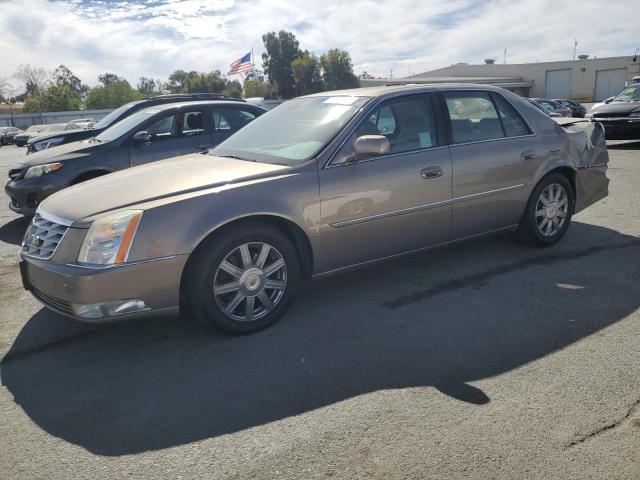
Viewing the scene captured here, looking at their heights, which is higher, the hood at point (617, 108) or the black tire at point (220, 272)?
the hood at point (617, 108)

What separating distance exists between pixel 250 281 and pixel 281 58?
7516 centimetres

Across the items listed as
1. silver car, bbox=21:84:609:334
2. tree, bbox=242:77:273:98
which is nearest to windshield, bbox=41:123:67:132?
silver car, bbox=21:84:609:334

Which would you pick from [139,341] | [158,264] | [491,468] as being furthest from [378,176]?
[491,468]

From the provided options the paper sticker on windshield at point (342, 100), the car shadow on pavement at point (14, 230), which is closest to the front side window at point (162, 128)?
the car shadow on pavement at point (14, 230)

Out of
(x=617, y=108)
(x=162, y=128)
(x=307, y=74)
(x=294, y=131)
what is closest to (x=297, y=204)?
(x=294, y=131)

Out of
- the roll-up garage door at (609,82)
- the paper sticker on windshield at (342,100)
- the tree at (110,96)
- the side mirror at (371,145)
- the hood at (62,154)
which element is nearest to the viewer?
the side mirror at (371,145)

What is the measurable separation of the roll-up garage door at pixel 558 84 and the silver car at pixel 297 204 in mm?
60623

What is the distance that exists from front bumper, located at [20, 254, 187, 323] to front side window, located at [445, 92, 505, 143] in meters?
2.66

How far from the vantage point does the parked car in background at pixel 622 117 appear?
13.9 m

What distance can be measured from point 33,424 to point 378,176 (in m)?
2.77

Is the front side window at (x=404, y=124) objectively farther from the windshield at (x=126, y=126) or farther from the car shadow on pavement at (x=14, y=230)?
the car shadow on pavement at (x=14, y=230)

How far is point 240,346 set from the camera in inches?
145

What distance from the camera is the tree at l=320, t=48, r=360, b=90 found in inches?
2709

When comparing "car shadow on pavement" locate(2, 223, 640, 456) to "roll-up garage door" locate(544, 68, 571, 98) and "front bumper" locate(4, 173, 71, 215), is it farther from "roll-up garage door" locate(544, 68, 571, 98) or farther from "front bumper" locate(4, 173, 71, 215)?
"roll-up garage door" locate(544, 68, 571, 98)
